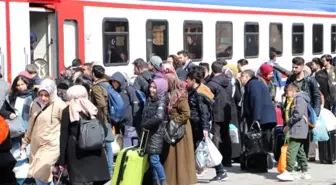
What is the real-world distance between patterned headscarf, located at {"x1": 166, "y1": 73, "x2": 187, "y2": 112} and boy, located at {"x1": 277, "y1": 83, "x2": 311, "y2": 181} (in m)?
1.92

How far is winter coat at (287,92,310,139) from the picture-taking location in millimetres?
10719

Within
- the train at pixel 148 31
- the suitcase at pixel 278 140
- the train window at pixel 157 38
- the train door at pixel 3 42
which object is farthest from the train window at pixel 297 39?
the train door at pixel 3 42

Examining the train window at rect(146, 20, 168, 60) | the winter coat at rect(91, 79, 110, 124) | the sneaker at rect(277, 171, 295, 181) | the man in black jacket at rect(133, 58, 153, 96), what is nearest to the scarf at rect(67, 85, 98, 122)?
the winter coat at rect(91, 79, 110, 124)

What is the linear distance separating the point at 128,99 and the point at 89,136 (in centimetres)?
407

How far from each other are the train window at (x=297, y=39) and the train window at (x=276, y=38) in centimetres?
80

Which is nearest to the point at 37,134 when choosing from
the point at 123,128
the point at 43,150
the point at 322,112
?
the point at 43,150

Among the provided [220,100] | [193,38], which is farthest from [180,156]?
[193,38]

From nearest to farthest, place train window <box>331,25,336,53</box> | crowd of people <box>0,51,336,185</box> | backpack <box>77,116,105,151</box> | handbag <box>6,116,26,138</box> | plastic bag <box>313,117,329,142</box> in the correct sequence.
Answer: backpack <box>77,116,105,151</box> → crowd of people <box>0,51,336,185</box> → handbag <box>6,116,26,138</box> → plastic bag <box>313,117,329,142</box> → train window <box>331,25,336,53</box>

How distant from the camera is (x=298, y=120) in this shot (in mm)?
10742

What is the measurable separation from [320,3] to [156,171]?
16.5 metres

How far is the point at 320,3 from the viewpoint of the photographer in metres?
24.7

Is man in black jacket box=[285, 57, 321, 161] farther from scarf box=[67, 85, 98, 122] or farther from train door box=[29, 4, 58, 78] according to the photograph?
train door box=[29, 4, 58, 78]

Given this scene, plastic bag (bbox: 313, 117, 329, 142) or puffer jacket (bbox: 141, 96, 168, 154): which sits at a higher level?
puffer jacket (bbox: 141, 96, 168, 154)

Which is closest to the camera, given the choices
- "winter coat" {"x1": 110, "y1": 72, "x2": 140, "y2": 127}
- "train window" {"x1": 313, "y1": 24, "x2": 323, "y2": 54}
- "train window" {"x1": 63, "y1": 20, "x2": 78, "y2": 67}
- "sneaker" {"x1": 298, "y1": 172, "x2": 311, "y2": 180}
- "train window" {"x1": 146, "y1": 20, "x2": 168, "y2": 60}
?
"sneaker" {"x1": 298, "y1": 172, "x2": 311, "y2": 180}
